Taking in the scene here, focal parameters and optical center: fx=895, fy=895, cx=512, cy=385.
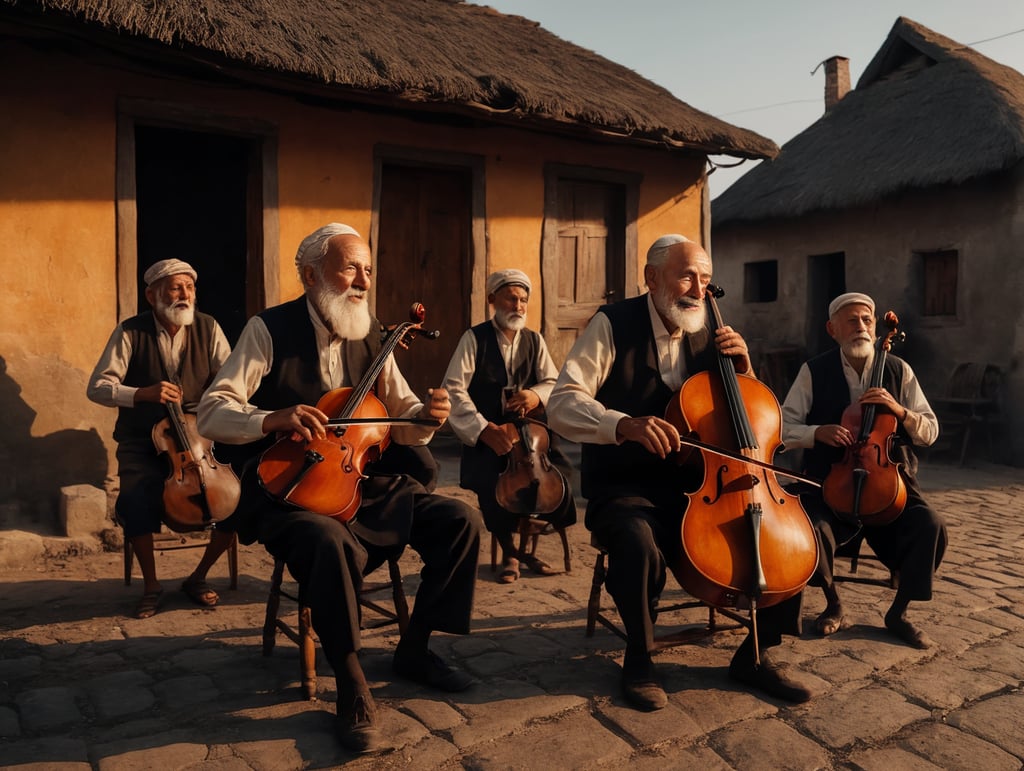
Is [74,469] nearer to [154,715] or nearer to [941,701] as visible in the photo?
[154,715]

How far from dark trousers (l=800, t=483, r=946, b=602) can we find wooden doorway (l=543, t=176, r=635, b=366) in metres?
3.95

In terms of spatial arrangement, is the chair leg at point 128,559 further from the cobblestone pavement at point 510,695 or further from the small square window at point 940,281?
the small square window at point 940,281

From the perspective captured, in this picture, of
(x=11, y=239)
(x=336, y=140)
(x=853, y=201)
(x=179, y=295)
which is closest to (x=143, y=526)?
(x=179, y=295)

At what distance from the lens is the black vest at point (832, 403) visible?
4137 millimetres

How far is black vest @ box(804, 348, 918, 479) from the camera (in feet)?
13.6

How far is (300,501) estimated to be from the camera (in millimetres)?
3018

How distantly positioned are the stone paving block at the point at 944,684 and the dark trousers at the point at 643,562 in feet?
1.44

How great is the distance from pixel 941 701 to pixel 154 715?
8.97 ft

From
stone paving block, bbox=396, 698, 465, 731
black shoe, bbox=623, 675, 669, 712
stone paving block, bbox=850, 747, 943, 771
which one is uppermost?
black shoe, bbox=623, 675, 669, 712

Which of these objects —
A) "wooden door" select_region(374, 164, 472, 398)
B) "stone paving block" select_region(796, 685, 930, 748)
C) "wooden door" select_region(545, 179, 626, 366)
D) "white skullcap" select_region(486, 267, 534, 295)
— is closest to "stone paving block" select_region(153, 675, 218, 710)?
"stone paving block" select_region(796, 685, 930, 748)

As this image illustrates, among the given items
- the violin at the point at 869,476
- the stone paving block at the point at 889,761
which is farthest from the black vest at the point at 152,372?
the stone paving block at the point at 889,761

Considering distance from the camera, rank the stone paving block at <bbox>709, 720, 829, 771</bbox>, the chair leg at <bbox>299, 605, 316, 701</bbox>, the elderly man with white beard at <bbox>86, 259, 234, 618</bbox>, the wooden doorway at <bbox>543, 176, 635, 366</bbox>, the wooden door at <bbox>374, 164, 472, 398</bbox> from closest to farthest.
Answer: the stone paving block at <bbox>709, 720, 829, 771</bbox> → the chair leg at <bbox>299, 605, 316, 701</bbox> → the elderly man with white beard at <bbox>86, 259, 234, 618</bbox> → the wooden door at <bbox>374, 164, 472, 398</bbox> → the wooden doorway at <bbox>543, 176, 635, 366</bbox>

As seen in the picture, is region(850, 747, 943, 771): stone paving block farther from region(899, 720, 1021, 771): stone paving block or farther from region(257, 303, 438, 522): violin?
region(257, 303, 438, 522): violin

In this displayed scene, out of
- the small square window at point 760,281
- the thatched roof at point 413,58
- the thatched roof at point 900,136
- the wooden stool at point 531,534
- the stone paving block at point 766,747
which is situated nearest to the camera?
the stone paving block at point 766,747
